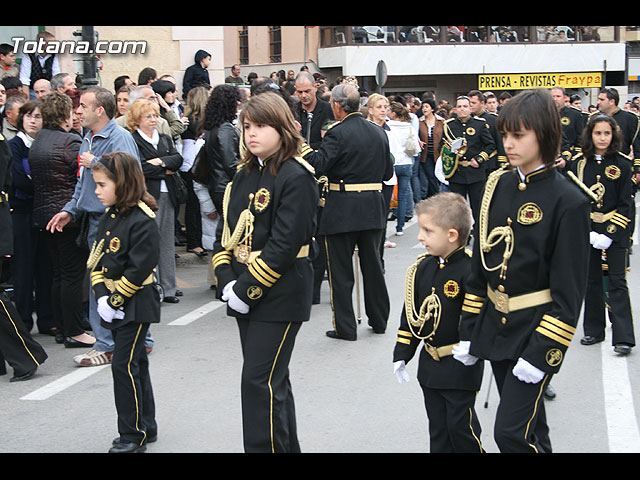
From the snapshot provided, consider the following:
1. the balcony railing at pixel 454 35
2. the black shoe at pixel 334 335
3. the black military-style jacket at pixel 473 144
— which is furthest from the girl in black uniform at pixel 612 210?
the balcony railing at pixel 454 35

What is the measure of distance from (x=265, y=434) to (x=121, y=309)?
128 centimetres

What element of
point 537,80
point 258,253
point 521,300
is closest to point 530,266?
point 521,300

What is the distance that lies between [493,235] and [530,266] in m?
0.23

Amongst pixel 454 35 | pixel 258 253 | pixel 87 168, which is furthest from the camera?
pixel 454 35

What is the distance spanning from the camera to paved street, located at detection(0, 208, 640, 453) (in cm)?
520

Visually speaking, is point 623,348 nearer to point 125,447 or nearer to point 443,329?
point 443,329

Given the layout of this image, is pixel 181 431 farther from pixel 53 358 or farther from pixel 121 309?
pixel 53 358

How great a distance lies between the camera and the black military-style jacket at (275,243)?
4258mm

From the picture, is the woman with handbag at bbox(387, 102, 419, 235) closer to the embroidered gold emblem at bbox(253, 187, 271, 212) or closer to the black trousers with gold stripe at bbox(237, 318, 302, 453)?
the embroidered gold emblem at bbox(253, 187, 271, 212)

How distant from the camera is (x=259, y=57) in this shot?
34156 mm

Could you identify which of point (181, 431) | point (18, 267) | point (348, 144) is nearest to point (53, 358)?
point (18, 267)

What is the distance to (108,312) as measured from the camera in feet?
16.4

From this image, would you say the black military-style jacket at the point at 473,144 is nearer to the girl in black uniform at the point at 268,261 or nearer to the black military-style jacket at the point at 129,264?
the black military-style jacket at the point at 129,264
